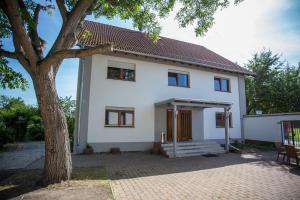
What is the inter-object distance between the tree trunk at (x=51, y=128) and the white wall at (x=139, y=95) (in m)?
5.93

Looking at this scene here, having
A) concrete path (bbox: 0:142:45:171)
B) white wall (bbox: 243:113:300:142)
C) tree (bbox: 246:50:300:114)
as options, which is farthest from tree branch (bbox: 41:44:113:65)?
tree (bbox: 246:50:300:114)

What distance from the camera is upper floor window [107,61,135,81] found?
42.4 feet

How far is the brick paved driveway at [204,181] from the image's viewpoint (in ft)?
17.5

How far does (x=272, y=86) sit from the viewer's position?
89.1ft

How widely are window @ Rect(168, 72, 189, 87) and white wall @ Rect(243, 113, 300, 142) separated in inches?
263

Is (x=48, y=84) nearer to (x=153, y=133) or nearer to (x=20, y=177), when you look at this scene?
(x=20, y=177)

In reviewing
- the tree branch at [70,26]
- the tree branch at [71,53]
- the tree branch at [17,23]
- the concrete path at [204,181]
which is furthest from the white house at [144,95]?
the tree branch at [17,23]

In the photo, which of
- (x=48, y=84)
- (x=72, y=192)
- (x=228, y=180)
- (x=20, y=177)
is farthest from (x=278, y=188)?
(x=20, y=177)

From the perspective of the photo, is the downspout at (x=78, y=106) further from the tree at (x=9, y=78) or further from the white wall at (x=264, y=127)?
the white wall at (x=264, y=127)

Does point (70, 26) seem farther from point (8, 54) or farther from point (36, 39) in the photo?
point (8, 54)

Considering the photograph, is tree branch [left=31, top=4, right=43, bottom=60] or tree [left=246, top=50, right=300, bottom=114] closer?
tree branch [left=31, top=4, right=43, bottom=60]

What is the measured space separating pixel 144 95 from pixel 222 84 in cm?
767

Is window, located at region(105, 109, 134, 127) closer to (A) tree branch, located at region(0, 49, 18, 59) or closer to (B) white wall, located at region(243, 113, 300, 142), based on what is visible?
(A) tree branch, located at region(0, 49, 18, 59)

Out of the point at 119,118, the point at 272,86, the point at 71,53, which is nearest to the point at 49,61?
the point at 71,53
